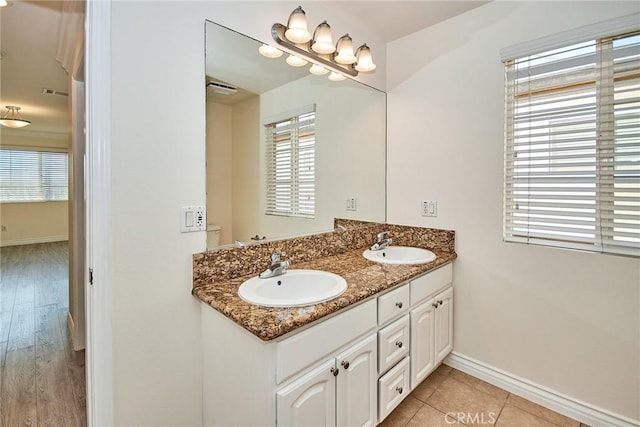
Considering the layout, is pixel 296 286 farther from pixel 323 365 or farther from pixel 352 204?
pixel 352 204

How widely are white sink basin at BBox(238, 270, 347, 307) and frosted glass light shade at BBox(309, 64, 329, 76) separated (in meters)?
1.22

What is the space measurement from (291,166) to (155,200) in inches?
32.0

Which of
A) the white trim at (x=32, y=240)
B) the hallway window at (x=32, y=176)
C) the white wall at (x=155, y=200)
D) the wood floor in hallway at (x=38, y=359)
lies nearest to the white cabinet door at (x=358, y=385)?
the white wall at (x=155, y=200)

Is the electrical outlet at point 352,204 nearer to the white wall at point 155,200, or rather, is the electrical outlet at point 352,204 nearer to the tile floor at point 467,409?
the white wall at point 155,200

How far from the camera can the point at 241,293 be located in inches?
47.5

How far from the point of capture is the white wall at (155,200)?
1148 mm

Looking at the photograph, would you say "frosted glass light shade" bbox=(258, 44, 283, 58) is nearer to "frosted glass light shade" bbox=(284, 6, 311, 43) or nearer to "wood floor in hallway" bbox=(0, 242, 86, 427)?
"frosted glass light shade" bbox=(284, 6, 311, 43)

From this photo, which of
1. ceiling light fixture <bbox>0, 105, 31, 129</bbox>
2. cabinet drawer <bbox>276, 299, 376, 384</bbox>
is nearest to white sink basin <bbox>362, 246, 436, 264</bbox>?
cabinet drawer <bbox>276, 299, 376, 384</bbox>

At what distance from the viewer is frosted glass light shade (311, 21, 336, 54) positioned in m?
1.66

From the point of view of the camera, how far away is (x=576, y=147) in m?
1.59

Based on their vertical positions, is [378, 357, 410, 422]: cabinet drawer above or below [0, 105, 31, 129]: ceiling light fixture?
below

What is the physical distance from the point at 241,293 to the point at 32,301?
345cm

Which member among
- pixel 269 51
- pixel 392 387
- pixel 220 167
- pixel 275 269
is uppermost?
pixel 269 51

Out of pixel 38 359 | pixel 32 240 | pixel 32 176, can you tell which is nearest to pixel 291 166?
pixel 38 359
